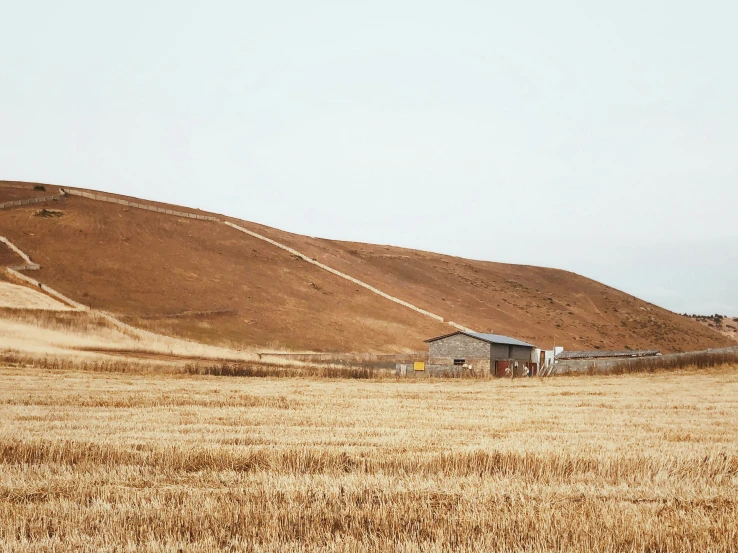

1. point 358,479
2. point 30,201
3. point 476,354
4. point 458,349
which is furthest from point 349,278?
point 358,479

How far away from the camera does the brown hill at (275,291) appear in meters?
92.1

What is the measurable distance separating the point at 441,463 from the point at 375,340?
281 ft

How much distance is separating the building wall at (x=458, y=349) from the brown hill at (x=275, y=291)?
53.7ft

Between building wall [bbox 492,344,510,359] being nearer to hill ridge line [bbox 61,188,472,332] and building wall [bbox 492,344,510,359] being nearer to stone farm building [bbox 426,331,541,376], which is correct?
stone farm building [bbox 426,331,541,376]

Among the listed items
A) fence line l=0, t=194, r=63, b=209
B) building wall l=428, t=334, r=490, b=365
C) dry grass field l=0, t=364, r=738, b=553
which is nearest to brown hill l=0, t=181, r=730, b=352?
fence line l=0, t=194, r=63, b=209

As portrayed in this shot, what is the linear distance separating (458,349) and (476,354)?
1988mm

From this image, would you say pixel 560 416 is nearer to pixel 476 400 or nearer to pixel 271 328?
pixel 476 400

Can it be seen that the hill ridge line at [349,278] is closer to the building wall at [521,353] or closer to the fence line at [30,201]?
the building wall at [521,353]

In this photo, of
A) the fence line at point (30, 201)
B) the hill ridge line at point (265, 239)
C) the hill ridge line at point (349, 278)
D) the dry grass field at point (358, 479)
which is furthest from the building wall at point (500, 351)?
the fence line at point (30, 201)

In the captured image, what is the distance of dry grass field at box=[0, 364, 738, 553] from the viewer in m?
7.90

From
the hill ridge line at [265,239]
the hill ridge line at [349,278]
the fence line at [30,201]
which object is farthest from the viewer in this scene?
the hill ridge line at [265,239]

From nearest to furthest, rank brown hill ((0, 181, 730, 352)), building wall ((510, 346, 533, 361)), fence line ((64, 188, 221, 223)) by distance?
building wall ((510, 346, 533, 361)) → brown hill ((0, 181, 730, 352)) → fence line ((64, 188, 221, 223))

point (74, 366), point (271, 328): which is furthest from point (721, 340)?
point (74, 366)

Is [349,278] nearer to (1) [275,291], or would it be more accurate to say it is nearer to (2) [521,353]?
(1) [275,291]
